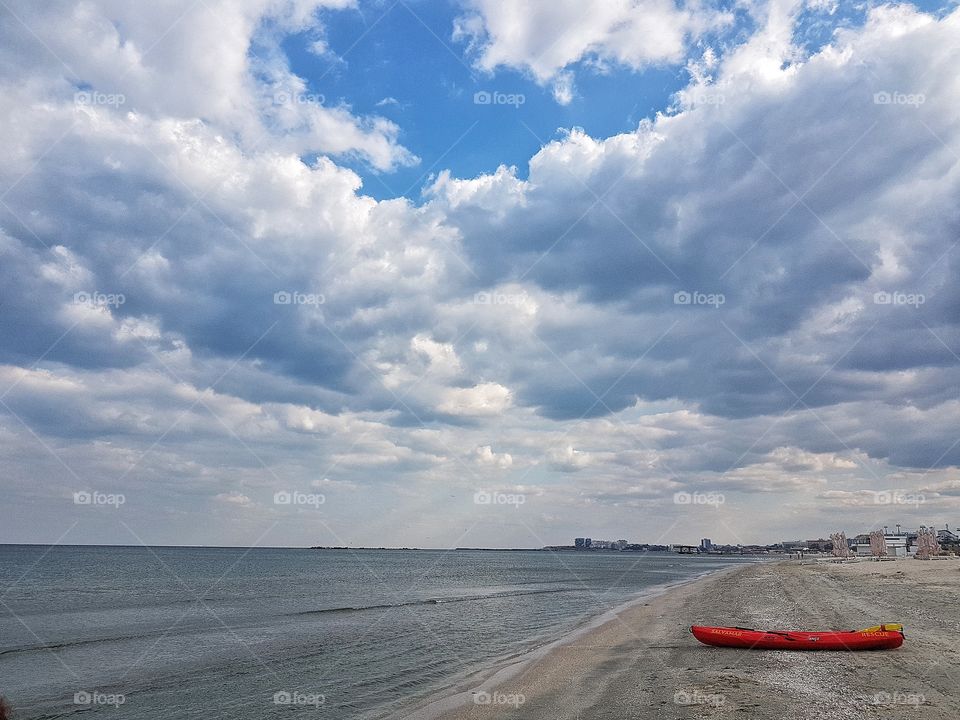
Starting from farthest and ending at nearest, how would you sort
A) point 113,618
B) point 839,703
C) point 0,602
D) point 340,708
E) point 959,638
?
1. point 0,602
2. point 113,618
3. point 959,638
4. point 340,708
5. point 839,703

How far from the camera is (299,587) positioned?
7562 centimetres

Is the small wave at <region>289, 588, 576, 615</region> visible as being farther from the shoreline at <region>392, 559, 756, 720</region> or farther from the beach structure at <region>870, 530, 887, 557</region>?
the beach structure at <region>870, 530, 887, 557</region>

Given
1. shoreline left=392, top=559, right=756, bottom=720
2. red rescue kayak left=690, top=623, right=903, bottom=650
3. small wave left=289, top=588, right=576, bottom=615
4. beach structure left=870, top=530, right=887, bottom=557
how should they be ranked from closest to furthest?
shoreline left=392, top=559, right=756, bottom=720, red rescue kayak left=690, top=623, right=903, bottom=650, small wave left=289, top=588, right=576, bottom=615, beach structure left=870, top=530, right=887, bottom=557

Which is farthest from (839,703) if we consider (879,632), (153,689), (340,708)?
(153,689)

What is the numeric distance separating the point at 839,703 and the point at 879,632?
692cm

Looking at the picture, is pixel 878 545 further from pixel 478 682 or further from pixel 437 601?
pixel 478 682

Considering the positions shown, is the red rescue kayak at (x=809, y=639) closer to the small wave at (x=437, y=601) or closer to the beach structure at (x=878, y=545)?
the small wave at (x=437, y=601)

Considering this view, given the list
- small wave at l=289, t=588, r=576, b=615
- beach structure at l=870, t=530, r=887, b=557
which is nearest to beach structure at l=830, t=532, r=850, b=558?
beach structure at l=870, t=530, r=887, b=557

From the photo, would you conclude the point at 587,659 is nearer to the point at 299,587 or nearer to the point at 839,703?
the point at 839,703

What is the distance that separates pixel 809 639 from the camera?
832 inches

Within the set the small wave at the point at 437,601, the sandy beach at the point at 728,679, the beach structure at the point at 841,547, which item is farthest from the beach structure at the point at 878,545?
the sandy beach at the point at 728,679

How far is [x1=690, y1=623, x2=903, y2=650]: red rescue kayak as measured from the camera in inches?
789

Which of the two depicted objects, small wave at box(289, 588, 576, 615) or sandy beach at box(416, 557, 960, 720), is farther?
small wave at box(289, 588, 576, 615)

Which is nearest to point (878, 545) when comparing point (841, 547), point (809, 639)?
point (841, 547)
